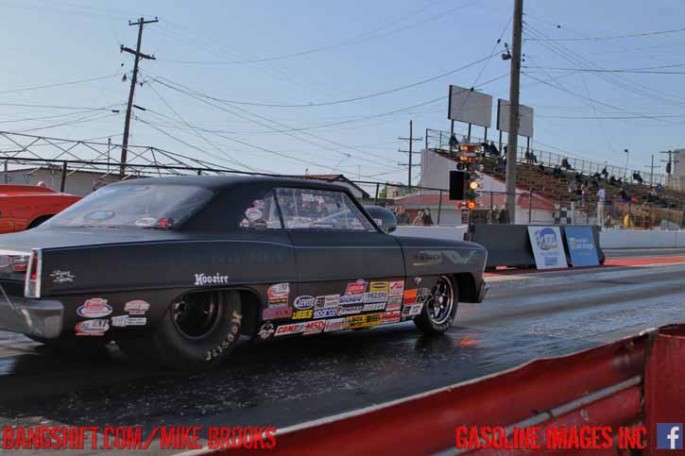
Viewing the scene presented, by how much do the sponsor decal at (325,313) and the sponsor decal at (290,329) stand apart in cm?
15

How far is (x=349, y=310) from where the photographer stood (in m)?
5.92

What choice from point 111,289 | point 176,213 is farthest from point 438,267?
point 111,289

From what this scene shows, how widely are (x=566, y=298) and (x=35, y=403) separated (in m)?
9.26

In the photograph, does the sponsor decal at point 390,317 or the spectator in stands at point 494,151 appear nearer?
the sponsor decal at point 390,317

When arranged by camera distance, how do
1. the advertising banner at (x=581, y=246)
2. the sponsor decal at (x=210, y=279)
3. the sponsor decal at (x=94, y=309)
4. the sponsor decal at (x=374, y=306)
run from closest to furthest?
the sponsor decal at (x=94, y=309)
the sponsor decal at (x=210, y=279)
the sponsor decal at (x=374, y=306)
the advertising banner at (x=581, y=246)

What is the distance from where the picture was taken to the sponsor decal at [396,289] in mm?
6316

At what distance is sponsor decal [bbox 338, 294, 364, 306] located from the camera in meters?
5.82

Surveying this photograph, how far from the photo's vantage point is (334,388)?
5.04 m

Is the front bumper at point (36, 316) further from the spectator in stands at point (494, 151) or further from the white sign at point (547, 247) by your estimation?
the spectator in stands at point (494, 151)

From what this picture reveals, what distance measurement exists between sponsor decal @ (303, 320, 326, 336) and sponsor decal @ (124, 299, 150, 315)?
143 cm

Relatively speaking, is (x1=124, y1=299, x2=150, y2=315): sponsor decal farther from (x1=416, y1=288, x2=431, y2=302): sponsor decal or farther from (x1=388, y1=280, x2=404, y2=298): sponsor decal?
(x1=416, y1=288, x2=431, y2=302): sponsor decal

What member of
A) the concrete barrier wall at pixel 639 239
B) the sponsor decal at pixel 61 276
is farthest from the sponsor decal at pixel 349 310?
the concrete barrier wall at pixel 639 239

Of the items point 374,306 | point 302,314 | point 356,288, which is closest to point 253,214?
point 302,314

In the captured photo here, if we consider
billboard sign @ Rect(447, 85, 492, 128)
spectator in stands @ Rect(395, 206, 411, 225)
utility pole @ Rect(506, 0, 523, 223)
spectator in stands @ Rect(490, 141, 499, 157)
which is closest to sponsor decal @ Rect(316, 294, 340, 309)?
utility pole @ Rect(506, 0, 523, 223)
